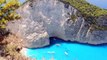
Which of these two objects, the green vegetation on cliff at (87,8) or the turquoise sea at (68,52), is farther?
the green vegetation on cliff at (87,8)

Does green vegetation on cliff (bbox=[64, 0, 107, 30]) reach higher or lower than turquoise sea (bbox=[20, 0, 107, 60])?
higher

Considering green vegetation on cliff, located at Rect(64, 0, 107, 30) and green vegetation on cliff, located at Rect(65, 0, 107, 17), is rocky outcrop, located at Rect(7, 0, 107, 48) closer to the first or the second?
green vegetation on cliff, located at Rect(64, 0, 107, 30)

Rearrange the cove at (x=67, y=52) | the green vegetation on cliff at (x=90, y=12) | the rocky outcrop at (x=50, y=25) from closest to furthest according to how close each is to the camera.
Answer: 1. the cove at (x=67, y=52)
2. the rocky outcrop at (x=50, y=25)
3. the green vegetation on cliff at (x=90, y=12)

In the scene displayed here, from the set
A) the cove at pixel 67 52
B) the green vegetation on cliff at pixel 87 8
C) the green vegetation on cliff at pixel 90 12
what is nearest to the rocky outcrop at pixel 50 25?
the green vegetation on cliff at pixel 90 12

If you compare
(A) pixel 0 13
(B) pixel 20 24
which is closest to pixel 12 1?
(A) pixel 0 13

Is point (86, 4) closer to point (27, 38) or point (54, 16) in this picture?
point (54, 16)

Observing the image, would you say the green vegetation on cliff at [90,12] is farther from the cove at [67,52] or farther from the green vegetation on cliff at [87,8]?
the cove at [67,52]

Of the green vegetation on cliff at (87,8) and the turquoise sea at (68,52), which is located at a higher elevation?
the green vegetation on cliff at (87,8)

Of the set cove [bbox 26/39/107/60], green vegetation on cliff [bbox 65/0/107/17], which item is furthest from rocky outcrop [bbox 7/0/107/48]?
cove [bbox 26/39/107/60]
